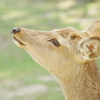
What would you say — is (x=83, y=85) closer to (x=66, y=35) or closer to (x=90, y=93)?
(x=90, y=93)

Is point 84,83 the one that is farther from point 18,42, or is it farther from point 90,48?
point 18,42

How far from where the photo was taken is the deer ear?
5.22m

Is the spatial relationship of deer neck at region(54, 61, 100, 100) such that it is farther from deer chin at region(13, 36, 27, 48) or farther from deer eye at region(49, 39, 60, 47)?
deer chin at region(13, 36, 27, 48)

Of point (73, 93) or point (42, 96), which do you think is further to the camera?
Answer: point (42, 96)

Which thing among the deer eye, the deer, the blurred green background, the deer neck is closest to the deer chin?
the deer

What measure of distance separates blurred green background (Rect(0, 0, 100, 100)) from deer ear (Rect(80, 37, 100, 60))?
2987mm

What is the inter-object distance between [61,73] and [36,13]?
1543cm

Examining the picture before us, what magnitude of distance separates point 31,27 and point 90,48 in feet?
41.0

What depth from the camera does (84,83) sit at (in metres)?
5.62

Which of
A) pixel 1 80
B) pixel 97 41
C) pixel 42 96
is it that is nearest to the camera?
pixel 97 41

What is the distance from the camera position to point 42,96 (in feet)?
35.5

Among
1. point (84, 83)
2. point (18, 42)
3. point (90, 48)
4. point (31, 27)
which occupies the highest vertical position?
point (31, 27)

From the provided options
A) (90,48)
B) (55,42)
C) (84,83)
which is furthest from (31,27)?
(90,48)

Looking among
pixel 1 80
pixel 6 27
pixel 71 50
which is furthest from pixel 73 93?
pixel 6 27
